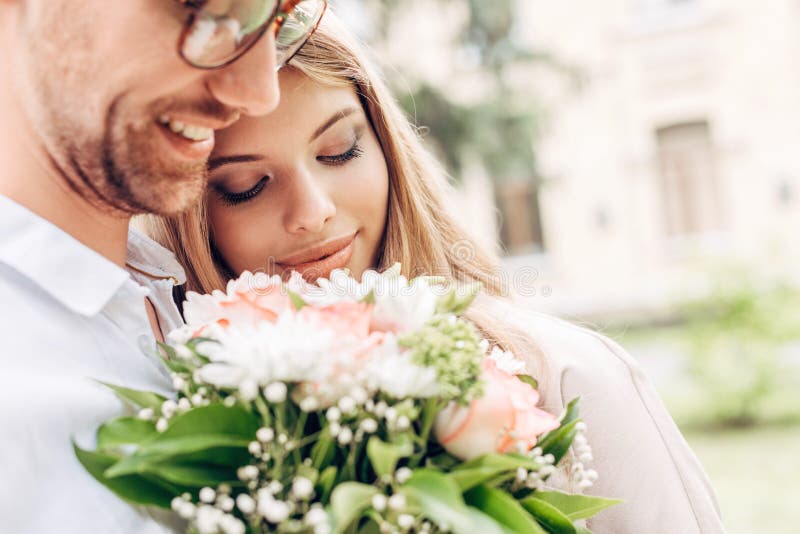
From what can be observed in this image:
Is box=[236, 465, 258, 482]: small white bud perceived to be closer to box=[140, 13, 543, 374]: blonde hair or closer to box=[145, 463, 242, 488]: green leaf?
box=[145, 463, 242, 488]: green leaf

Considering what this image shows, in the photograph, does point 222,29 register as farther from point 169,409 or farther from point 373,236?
point 373,236

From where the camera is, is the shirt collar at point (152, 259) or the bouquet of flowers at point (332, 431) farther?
the shirt collar at point (152, 259)

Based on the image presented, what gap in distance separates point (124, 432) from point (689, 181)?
16.0 m

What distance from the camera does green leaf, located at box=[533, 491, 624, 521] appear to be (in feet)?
5.04

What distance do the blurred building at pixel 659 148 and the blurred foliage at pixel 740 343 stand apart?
573 centimetres

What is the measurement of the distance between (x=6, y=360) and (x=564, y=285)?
15783 millimetres

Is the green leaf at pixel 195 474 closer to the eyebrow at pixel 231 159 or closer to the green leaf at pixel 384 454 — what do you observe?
the green leaf at pixel 384 454

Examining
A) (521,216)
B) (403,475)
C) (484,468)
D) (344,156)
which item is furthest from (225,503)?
(521,216)

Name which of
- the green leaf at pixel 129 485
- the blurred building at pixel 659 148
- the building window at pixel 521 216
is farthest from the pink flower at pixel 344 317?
the building window at pixel 521 216

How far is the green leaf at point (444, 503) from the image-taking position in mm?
1166

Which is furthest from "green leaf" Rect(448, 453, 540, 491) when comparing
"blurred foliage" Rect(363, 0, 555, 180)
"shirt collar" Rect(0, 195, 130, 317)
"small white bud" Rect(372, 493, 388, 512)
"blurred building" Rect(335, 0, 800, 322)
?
"blurred building" Rect(335, 0, 800, 322)

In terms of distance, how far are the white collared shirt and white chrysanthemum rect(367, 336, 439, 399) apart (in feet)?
1.36

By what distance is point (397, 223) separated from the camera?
236cm

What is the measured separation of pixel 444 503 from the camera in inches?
46.9
